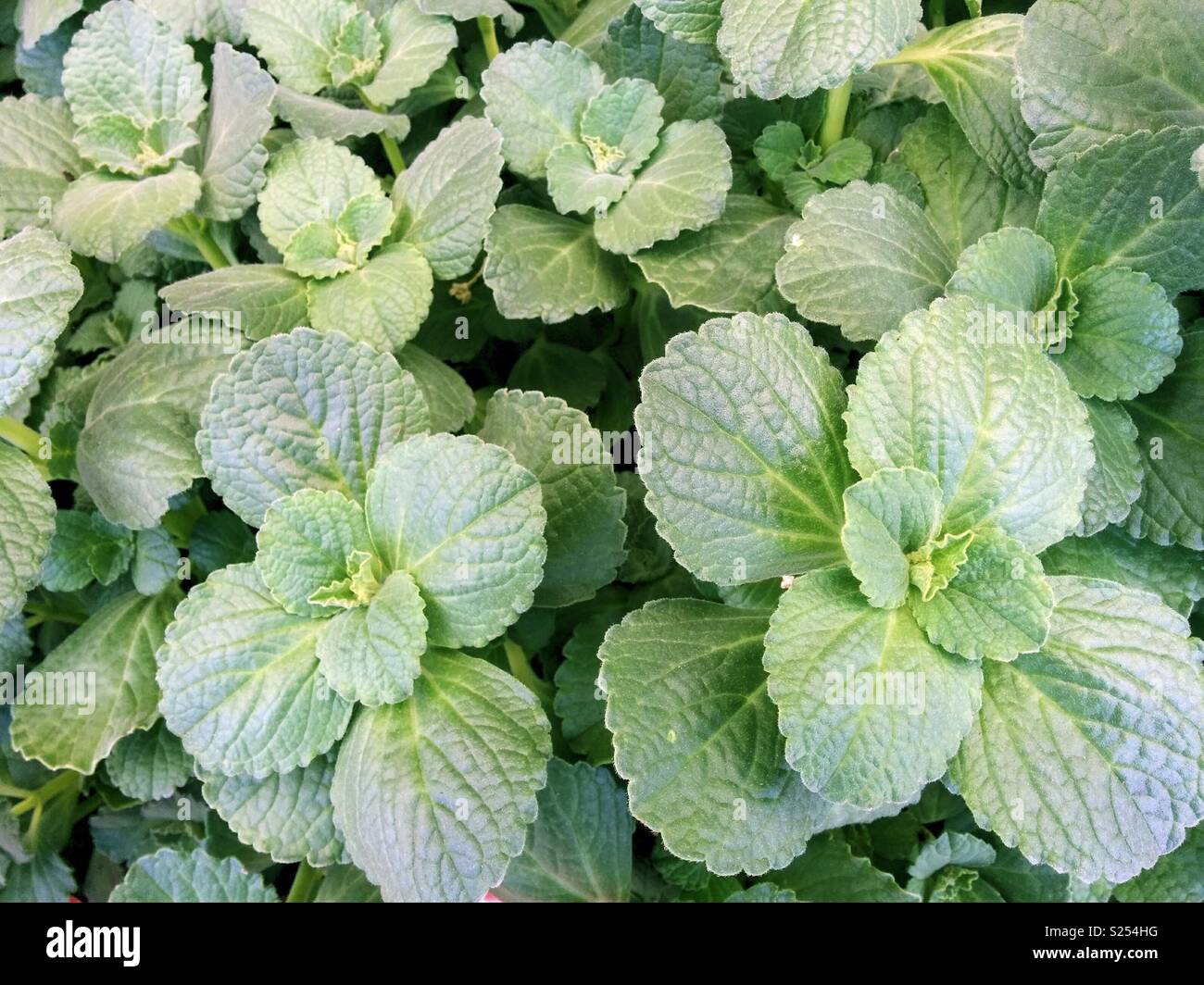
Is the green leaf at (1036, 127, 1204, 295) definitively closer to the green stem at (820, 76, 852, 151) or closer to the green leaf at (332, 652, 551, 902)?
the green stem at (820, 76, 852, 151)

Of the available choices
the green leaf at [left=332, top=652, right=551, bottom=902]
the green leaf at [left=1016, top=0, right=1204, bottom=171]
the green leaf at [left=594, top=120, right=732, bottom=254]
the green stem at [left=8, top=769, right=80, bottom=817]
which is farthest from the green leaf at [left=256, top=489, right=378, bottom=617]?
the green leaf at [left=1016, top=0, right=1204, bottom=171]

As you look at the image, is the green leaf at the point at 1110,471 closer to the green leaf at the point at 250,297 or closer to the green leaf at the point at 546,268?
the green leaf at the point at 546,268

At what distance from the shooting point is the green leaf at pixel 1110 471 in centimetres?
97

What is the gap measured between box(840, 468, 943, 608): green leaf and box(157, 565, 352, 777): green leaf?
19.4 inches

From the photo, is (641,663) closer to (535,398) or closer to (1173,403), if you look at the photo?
(535,398)

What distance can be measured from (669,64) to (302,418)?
2.02 ft

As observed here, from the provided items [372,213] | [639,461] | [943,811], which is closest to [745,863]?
[639,461]

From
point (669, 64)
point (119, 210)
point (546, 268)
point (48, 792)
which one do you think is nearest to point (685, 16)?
point (669, 64)

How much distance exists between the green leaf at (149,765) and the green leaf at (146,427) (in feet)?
0.95

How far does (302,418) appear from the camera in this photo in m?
1.02

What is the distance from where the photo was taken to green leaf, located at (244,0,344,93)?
50.8 inches

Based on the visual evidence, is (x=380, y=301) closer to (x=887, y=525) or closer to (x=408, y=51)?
(x=408, y=51)

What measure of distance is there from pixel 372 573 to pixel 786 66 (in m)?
0.62

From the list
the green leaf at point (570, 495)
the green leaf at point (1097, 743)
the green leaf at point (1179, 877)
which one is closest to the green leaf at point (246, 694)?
the green leaf at point (570, 495)
